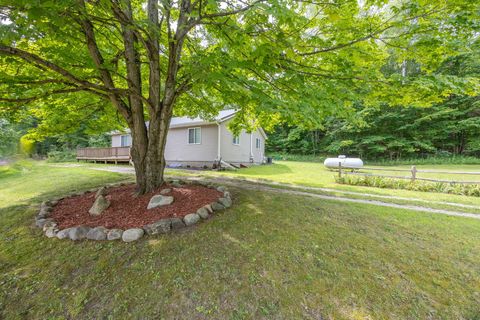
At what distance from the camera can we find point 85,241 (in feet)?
10.1

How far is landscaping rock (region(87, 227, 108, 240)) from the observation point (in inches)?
123

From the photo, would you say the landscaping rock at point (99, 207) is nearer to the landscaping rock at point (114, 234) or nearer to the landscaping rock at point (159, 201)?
the landscaping rock at point (159, 201)

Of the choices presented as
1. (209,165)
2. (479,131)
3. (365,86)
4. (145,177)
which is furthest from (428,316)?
(479,131)

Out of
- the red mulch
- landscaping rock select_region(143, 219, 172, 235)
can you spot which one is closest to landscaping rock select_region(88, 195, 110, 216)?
the red mulch

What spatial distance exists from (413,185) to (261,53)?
28.2ft

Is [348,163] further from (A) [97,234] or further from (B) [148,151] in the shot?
(A) [97,234]

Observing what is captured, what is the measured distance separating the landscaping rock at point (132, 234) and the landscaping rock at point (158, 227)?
99mm

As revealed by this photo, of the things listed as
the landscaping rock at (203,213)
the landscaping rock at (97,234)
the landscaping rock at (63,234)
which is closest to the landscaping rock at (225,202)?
the landscaping rock at (203,213)

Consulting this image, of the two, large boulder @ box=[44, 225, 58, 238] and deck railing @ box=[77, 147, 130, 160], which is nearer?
large boulder @ box=[44, 225, 58, 238]

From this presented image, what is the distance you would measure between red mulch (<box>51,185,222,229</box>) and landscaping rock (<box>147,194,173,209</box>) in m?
0.10

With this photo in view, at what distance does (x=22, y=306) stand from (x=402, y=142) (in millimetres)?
28380

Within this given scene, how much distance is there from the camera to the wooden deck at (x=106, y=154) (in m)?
15.7

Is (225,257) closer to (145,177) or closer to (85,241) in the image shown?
(85,241)

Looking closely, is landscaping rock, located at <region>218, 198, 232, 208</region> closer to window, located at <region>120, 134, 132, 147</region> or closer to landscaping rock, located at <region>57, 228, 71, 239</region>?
landscaping rock, located at <region>57, 228, 71, 239</region>
